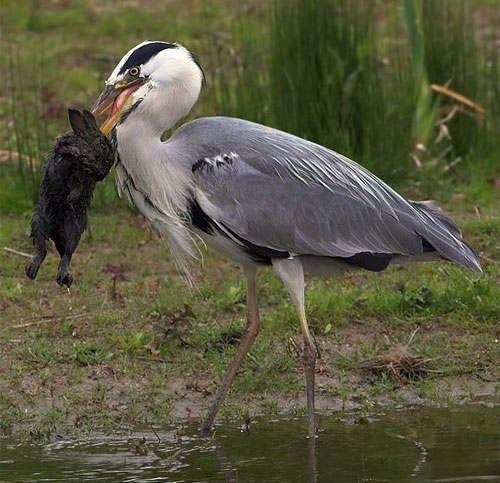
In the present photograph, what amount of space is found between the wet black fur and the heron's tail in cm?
161

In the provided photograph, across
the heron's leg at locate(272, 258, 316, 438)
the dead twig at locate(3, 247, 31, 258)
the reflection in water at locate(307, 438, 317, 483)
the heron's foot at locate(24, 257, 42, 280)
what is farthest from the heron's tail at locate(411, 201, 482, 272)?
the dead twig at locate(3, 247, 31, 258)

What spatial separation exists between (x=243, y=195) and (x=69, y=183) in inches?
34.6

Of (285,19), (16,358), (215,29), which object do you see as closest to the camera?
(16,358)

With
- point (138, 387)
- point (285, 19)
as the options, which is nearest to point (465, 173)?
point (285, 19)

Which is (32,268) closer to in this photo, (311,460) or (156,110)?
(156,110)

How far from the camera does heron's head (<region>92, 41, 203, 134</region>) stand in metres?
6.33

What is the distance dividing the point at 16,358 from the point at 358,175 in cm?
198

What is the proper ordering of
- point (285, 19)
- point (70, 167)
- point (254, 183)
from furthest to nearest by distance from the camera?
point (285, 19), point (254, 183), point (70, 167)

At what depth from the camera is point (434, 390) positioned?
22.2 ft

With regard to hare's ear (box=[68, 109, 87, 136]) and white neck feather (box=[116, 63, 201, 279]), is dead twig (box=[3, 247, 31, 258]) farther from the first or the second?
hare's ear (box=[68, 109, 87, 136])

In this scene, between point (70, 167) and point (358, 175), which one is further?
point (358, 175)

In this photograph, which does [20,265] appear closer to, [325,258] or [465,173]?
[325,258]

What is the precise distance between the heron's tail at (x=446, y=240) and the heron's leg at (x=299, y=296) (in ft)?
2.10

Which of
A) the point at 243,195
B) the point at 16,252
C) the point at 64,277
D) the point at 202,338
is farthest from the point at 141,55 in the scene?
the point at 16,252
